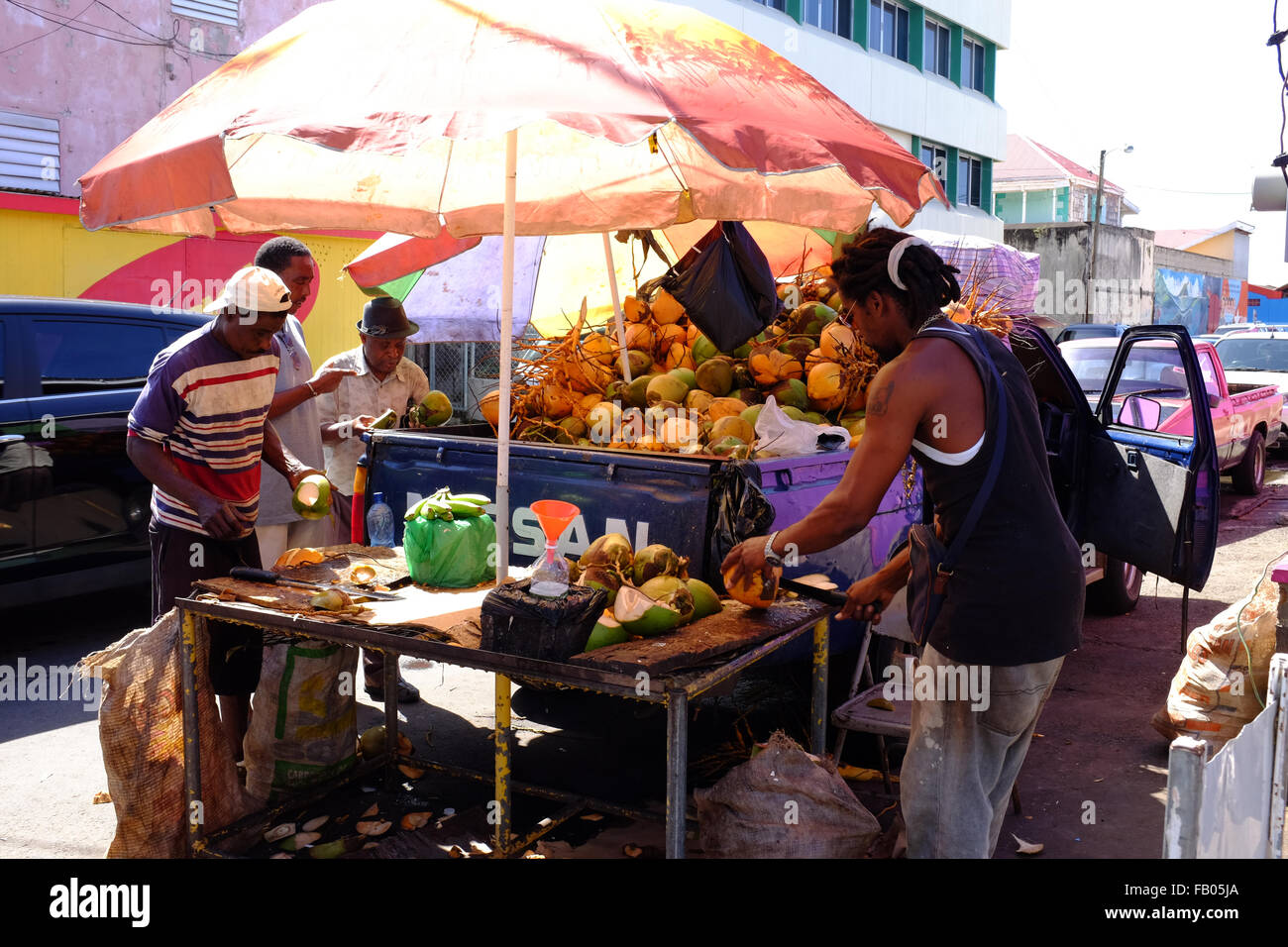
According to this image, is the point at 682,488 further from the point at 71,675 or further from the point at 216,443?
the point at 71,675

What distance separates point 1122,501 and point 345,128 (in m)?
4.87

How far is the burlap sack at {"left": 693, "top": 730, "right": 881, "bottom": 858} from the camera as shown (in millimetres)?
3467

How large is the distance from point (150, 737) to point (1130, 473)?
5.25 m

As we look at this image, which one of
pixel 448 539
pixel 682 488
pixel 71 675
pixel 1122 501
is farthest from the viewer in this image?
pixel 1122 501

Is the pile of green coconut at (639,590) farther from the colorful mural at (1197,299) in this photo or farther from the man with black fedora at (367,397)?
the colorful mural at (1197,299)

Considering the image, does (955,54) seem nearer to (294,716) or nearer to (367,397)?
(367,397)

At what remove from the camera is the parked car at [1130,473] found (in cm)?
593

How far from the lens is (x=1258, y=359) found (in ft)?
53.6

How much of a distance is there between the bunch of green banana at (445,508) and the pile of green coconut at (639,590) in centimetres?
49

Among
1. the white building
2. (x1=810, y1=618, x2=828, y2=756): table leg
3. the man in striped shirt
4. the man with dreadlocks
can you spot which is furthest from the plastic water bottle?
the white building

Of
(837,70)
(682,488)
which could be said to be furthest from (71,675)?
(837,70)

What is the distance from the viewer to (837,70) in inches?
920

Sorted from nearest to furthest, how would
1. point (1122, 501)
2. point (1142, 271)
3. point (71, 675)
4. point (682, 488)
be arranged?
point (682, 488) → point (71, 675) → point (1122, 501) → point (1142, 271)
